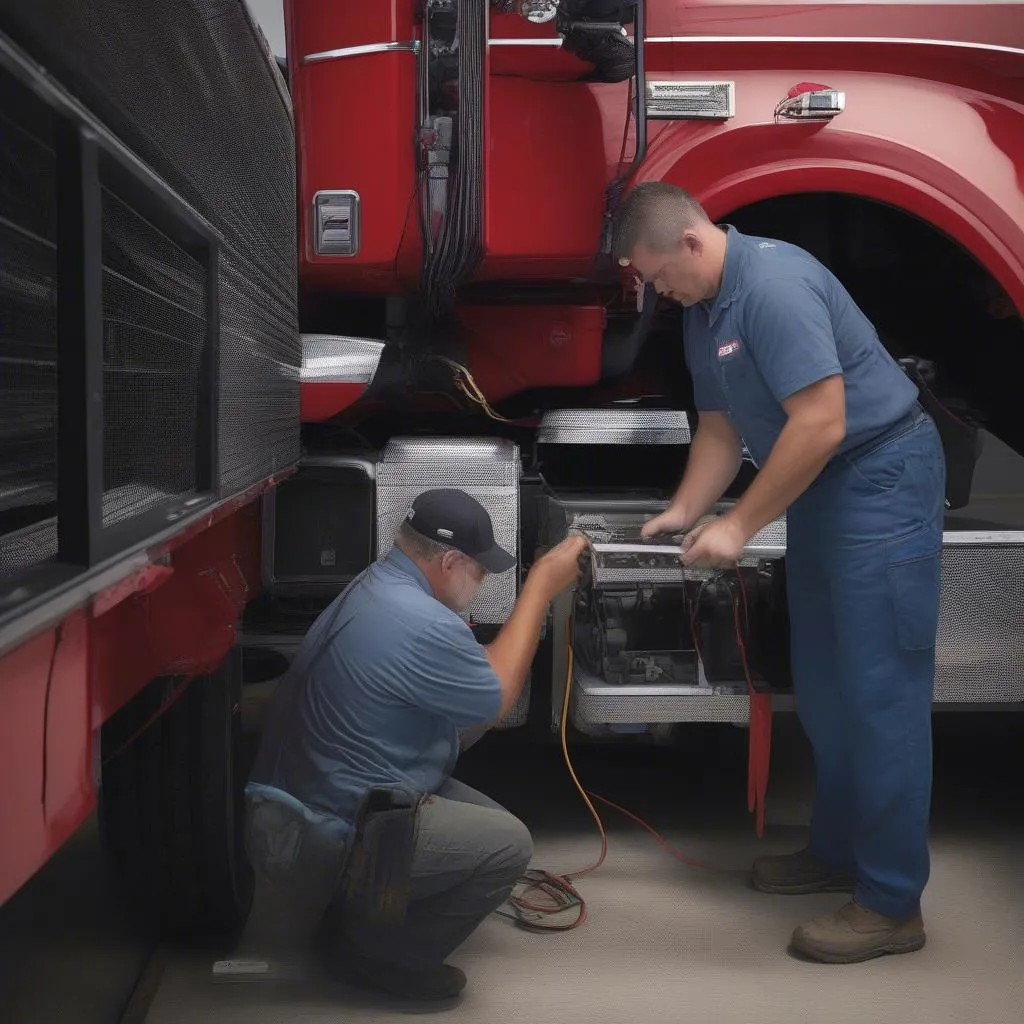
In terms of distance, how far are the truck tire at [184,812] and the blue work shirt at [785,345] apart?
1.11 metres

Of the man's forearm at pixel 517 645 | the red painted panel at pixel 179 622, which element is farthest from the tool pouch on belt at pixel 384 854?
the red painted panel at pixel 179 622

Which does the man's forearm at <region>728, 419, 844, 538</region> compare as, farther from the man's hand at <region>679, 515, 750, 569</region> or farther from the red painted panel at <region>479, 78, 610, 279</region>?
the red painted panel at <region>479, 78, 610, 279</region>

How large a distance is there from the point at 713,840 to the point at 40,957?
1.47 m

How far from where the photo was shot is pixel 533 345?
2701 millimetres

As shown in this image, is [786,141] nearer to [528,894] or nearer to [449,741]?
[449,741]

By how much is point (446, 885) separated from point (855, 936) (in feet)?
2.58

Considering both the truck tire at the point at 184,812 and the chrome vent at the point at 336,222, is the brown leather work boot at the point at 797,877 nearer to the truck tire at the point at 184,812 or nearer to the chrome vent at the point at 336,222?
the truck tire at the point at 184,812

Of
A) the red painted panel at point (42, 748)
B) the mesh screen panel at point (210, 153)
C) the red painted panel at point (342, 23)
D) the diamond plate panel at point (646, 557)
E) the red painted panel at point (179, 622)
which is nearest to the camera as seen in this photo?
the red painted panel at point (42, 748)

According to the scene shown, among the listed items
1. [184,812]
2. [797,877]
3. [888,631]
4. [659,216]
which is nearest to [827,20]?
[659,216]

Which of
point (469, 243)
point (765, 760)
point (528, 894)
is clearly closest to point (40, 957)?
point (528, 894)

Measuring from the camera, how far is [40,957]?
2188 mm

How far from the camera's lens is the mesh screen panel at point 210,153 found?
102cm

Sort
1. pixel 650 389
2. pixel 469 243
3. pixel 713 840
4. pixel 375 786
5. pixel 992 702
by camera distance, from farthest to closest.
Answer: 1. pixel 650 389
2. pixel 713 840
3. pixel 992 702
4. pixel 469 243
5. pixel 375 786

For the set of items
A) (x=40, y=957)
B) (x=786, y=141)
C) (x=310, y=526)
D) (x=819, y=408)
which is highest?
(x=786, y=141)
